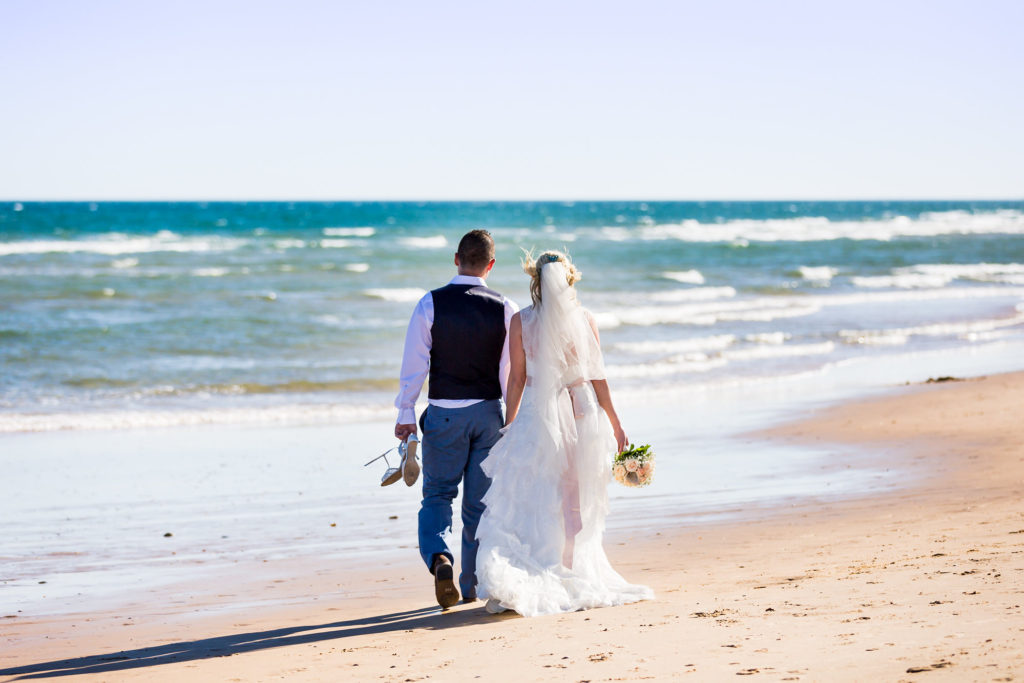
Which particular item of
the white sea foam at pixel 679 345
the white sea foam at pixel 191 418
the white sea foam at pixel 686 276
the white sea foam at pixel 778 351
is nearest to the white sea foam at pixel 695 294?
the white sea foam at pixel 686 276

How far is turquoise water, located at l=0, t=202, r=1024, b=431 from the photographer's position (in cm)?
1392

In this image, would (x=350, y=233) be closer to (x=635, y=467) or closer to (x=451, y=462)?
(x=451, y=462)

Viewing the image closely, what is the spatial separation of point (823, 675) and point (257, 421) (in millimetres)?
9347

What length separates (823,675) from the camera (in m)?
3.38

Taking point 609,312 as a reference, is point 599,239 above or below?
above

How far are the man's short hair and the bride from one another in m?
0.24

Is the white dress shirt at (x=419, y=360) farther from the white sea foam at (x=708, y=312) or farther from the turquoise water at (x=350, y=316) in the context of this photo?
the white sea foam at (x=708, y=312)

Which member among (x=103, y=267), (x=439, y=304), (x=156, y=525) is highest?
(x=103, y=267)

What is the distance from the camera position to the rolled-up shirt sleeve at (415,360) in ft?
16.1

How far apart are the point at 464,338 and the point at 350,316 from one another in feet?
57.2

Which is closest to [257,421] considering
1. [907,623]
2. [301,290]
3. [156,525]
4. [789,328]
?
[156,525]

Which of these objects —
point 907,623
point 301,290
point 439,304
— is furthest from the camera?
point 301,290

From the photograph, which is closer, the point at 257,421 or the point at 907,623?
the point at 907,623

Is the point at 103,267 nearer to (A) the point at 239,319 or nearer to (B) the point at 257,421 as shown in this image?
(A) the point at 239,319
